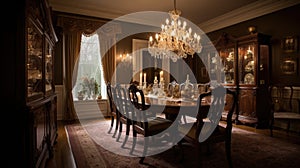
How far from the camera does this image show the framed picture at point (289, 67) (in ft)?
13.0

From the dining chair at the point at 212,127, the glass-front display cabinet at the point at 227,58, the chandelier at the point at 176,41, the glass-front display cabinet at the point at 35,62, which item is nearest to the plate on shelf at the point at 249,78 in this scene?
the glass-front display cabinet at the point at 227,58

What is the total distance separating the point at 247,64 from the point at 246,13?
1.37m

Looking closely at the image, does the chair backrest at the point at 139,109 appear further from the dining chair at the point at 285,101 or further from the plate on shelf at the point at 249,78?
the plate on shelf at the point at 249,78

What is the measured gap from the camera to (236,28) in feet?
17.4

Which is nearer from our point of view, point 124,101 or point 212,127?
point 212,127

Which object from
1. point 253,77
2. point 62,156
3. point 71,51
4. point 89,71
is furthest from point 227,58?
point 62,156

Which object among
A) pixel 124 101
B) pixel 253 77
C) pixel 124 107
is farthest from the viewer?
pixel 253 77

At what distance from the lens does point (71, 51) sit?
5008 mm

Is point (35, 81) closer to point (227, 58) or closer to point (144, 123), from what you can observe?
point (144, 123)

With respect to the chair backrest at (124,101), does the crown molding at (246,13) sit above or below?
above

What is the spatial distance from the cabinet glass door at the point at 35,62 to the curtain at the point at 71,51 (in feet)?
9.24

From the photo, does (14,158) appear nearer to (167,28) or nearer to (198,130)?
(198,130)

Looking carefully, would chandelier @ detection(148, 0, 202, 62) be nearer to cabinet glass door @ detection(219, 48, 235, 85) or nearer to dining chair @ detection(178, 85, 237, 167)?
dining chair @ detection(178, 85, 237, 167)

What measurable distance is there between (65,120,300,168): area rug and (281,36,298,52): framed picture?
1.93 metres
